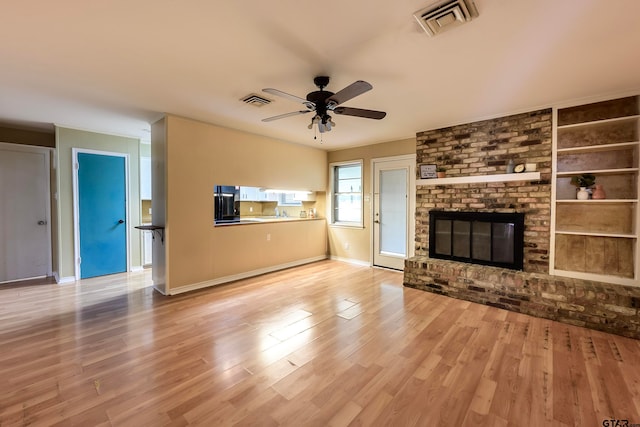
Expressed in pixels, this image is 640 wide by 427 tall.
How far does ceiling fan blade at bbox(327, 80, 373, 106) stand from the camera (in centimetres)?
208

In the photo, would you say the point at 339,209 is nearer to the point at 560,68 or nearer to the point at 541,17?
the point at 560,68

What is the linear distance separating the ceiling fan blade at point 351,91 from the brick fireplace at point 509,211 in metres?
2.65

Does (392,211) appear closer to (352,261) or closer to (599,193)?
(352,261)

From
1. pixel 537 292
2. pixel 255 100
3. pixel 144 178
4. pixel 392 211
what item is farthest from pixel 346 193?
pixel 144 178

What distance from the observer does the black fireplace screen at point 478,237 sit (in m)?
3.71

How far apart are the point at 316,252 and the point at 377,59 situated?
4.41 metres

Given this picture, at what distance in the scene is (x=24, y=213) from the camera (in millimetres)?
4578

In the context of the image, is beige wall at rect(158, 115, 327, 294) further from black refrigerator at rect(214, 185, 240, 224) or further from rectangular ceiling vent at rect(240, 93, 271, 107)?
rectangular ceiling vent at rect(240, 93, 271, 107)

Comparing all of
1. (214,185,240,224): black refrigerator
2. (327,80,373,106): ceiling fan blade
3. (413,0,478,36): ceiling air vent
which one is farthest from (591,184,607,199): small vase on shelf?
(214,185,240,224): black refrigerator

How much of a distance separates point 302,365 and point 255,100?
9.10ft

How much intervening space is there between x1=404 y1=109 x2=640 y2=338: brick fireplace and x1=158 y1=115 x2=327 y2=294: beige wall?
2428 millimetres

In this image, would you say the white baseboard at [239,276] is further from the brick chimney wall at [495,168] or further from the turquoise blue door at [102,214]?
the brick chimney wall at [495,168]

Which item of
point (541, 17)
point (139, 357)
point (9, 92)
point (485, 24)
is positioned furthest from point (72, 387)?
point (541, 17)

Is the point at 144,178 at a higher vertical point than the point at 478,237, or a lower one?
higher
